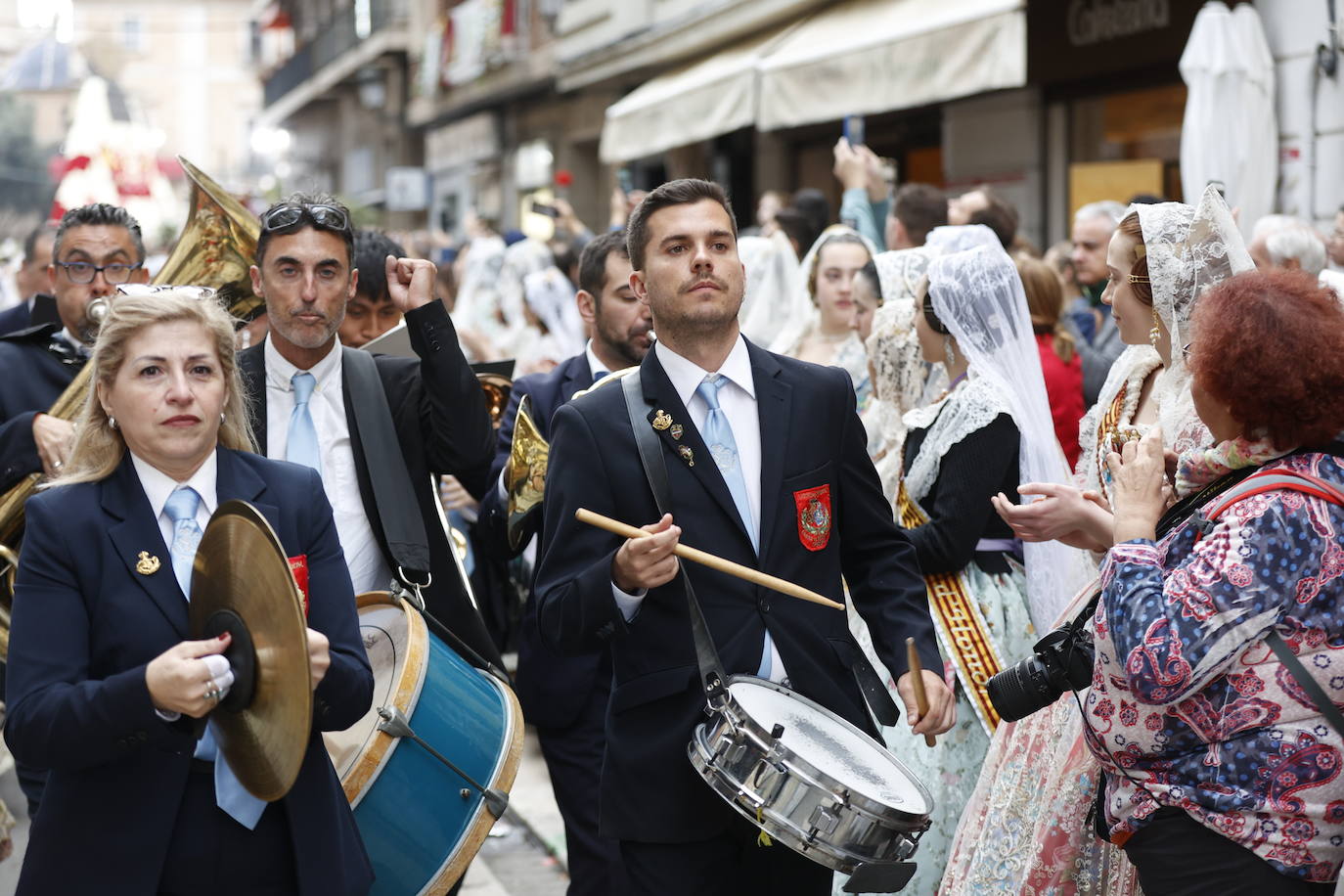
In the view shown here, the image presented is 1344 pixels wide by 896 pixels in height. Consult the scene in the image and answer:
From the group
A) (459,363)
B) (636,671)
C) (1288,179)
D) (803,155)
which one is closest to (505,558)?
(459,363)

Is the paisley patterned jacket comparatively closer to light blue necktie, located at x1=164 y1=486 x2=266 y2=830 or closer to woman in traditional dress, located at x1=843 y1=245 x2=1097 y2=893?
woman in traditional dress, located at x1=843 y1=245 x2=1097 y2=893

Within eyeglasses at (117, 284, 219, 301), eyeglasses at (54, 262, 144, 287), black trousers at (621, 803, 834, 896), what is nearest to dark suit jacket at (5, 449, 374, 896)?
eyeglasses at (117, 284, 219, 301)

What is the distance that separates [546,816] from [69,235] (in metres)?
3.06

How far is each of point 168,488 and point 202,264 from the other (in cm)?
191

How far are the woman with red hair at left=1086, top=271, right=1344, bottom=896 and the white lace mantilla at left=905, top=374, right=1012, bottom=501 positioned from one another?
1378 mm

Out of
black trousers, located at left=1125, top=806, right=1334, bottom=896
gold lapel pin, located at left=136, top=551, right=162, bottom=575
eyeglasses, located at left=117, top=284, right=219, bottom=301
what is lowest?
black trousers, located at left=1125, top=806, right=1334, bottom=896

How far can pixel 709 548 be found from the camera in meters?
3.24

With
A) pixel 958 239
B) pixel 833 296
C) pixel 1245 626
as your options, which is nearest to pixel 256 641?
pixel 1245 626

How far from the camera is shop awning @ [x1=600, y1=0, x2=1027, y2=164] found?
8617 millimetres

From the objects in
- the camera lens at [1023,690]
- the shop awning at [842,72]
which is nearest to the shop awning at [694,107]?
the shop awning at [842,72]

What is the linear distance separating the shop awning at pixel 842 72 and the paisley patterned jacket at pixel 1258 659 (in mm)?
5802

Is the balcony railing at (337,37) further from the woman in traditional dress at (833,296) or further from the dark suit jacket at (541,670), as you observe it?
the dark suit jacket at (541,670)

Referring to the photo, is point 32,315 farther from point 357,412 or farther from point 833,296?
point 833,296

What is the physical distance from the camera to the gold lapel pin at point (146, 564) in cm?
295
